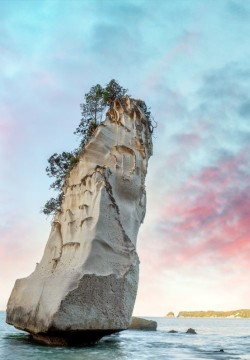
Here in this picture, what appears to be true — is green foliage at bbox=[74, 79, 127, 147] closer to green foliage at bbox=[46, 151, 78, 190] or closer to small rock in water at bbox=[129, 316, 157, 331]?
green foliage at bbox=[46, 151, 78, 190]

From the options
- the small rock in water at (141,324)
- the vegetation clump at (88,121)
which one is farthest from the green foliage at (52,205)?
the small rock in water at (141,324)

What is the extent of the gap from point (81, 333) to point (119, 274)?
3.08m

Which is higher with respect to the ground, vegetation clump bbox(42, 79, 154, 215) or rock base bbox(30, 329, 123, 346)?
vegetation clump bbox(42, 79, 154, 215)

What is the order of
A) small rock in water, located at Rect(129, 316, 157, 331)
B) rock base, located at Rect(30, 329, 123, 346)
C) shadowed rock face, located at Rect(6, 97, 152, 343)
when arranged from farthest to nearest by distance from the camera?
small rock in water, located at Rect(129, 316, 157, 331), rock base, located at Rect(30, 329, 123, 346), shadowed rock face, located at Rect(6, 97, 152, 343)

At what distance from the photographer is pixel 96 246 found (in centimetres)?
2231

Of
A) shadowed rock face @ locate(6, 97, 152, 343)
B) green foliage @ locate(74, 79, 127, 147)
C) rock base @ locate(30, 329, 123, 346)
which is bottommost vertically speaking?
rock base @ locate(30, 329, 123, 346)

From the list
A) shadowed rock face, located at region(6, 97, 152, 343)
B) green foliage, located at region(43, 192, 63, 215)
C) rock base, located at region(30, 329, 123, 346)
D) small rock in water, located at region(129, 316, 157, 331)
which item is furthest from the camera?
small rock in water, located at region(129, 316, 157, 331)

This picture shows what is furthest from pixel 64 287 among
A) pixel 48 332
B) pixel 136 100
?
pixel 136 100

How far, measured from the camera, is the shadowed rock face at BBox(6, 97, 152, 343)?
67.5ft

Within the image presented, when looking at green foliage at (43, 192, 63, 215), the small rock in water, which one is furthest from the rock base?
the small rock in water

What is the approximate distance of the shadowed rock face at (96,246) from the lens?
2058 centimetres

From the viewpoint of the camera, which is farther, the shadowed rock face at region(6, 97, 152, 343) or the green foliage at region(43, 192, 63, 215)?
the green foliage at region(43, 192, 63, 215)

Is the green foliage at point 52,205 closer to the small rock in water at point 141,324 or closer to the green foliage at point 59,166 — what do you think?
the green foliage at point 59,166

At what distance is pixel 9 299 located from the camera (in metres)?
26.3
